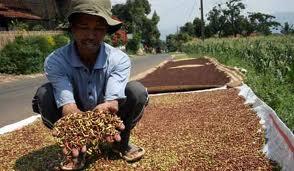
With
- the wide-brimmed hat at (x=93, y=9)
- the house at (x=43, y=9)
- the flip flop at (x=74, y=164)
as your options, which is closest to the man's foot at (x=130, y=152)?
the flip flop at (x=74, y=164)

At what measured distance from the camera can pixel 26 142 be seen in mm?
4852

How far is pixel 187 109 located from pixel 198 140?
1.80 m

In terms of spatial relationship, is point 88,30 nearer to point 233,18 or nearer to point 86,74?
point 86,74

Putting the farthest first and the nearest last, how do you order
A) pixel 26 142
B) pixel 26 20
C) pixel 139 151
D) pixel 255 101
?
pixel 26 20 → pixel 255 101 → pixel 26 142 → pixel 139 151

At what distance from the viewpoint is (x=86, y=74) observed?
3.61 m

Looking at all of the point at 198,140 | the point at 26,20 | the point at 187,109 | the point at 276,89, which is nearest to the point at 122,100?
the point at 198,140

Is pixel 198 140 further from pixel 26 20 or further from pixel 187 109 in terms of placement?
pixel 26 20

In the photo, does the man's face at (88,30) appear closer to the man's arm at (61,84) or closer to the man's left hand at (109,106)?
the man's arm at (61,84)

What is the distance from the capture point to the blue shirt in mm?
3518

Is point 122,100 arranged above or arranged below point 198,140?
above

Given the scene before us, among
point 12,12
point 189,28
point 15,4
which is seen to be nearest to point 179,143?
point 12,12

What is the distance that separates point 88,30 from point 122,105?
2.24 ft

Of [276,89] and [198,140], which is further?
[276,89]

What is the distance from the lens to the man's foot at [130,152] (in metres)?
3.82
